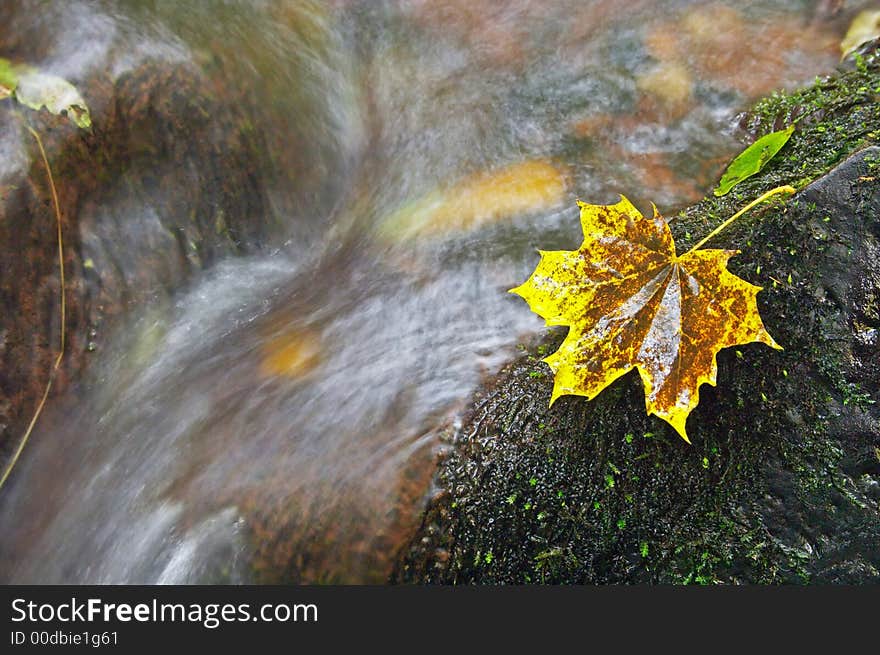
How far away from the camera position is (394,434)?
87.2 inches

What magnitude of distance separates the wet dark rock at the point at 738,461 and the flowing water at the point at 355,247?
25 centimetres

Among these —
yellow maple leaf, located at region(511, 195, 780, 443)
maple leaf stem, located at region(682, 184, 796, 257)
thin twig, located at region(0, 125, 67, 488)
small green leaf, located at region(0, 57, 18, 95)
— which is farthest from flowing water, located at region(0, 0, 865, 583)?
maple leaf stem, located at region(682, 184, 796, 257)

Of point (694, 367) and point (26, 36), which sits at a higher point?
point (26, 36)

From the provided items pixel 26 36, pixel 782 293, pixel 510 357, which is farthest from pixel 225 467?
pixel 26 36

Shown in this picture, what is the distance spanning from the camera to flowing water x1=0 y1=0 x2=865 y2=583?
225cm

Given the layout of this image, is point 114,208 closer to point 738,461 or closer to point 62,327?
point 62,327

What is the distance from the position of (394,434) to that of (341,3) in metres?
2.38

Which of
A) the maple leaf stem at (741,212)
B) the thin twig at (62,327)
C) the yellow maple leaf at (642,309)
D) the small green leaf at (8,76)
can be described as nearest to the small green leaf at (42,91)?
the small green leaf at (8,76)

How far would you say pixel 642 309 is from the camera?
178cm

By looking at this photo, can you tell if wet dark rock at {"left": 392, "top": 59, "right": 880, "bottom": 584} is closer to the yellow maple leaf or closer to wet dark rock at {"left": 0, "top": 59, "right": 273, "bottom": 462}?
the yellow maple leaf

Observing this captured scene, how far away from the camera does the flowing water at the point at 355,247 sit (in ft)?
7.38

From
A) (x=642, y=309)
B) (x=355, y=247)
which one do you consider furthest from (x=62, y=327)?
(x=642, y=309)

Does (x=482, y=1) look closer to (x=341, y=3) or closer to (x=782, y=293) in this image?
(x=341, y=3)

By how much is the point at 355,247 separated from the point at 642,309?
1.57m
